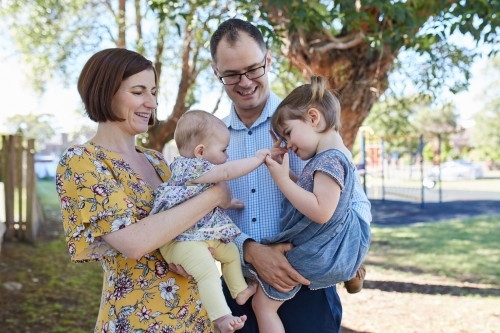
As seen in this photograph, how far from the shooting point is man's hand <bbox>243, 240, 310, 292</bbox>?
2.12 meters

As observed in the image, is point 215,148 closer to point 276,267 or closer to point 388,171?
point 276,267

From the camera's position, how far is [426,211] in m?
17.3

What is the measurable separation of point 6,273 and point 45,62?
16.9 feet

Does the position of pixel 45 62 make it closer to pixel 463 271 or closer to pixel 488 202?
pixel 463 271

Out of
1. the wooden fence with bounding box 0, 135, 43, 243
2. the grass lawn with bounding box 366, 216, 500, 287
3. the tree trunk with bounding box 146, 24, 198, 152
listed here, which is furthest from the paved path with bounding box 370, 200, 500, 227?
the wooden fence with bounding box 0, 135, 43, 243

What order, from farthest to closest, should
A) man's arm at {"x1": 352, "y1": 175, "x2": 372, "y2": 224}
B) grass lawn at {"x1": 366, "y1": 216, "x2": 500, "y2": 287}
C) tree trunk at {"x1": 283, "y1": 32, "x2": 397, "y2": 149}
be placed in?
grass lawn at {"x1": 366, "y1": 216, "x2": 500, "y2": 287}
tree trunk at {"x1": 283, "y1": 32, "x2": 397, "y2": 149}
man's arm at {"x1": 352, "y1": 175, "x2": 372, "y2": 224}

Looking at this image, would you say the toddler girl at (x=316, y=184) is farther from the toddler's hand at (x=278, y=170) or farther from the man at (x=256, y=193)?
the man at (x=256, y=193)

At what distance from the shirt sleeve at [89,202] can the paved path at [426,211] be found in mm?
13307

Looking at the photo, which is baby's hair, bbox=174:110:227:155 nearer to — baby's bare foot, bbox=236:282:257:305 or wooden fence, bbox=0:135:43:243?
baby's bare foot, bbox=236:282:257:305

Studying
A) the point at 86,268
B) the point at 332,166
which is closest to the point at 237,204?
the point at 332,166

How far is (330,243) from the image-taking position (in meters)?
2.08

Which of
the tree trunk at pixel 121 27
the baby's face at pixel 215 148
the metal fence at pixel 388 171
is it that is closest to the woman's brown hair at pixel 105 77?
the baby's face at pixel 215 148

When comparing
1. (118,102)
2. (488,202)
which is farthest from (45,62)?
(488,202)

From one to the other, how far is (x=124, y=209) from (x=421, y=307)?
5.61 m
